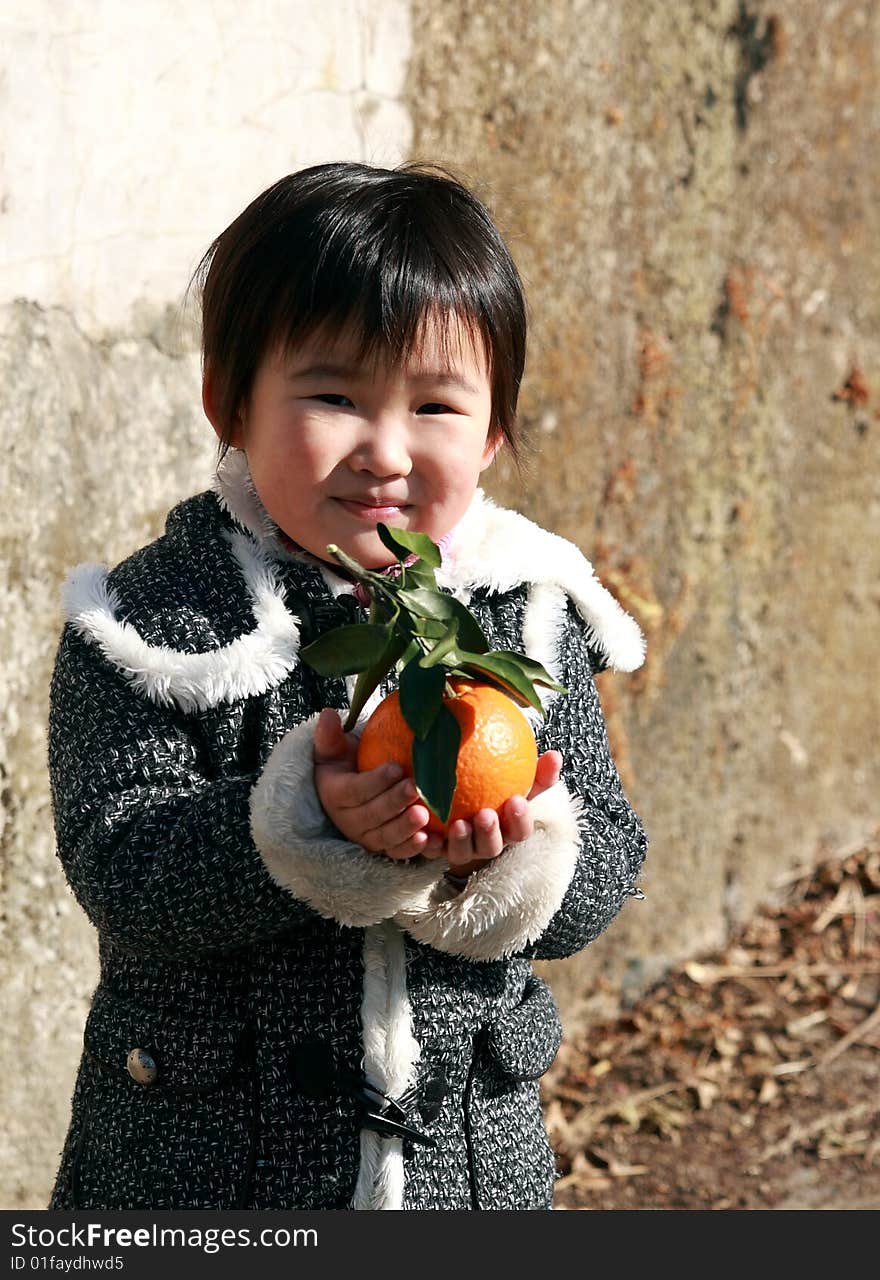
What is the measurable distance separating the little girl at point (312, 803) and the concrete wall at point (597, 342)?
0.75m

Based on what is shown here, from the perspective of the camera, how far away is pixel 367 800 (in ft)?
5.19

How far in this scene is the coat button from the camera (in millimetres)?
1808

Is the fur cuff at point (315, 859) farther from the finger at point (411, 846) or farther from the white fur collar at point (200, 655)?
the white fur collar at point (200, 655)

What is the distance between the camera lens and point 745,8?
4.12 meters

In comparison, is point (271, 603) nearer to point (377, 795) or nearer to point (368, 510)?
point (368, 510)

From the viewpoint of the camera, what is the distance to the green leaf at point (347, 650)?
5.21 feet

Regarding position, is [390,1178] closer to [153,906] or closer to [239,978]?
[239,978]

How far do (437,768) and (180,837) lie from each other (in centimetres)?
35

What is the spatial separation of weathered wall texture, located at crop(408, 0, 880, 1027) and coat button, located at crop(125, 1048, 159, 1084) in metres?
1.89

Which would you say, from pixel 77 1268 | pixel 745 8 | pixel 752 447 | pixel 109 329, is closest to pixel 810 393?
pixel 752 447

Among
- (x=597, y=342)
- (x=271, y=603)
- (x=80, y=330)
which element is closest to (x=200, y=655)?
(x=271, y=603)

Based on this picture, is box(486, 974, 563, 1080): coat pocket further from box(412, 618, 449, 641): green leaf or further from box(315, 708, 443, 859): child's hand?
box(412, 618, 449, 641): green leaf

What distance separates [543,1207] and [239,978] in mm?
524

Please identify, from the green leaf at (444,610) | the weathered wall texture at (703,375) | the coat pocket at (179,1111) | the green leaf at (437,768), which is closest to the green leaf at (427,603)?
the green leaf at (444,610)
